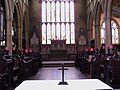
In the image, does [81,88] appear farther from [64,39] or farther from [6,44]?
[64,39]

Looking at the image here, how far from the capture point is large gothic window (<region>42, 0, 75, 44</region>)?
26172 millimetres

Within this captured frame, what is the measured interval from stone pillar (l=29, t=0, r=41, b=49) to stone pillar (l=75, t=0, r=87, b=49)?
4.63 metres

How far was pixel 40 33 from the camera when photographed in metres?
25.9

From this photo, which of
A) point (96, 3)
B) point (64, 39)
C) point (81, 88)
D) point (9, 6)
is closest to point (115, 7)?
point (96, 3)

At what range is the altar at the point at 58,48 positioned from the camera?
2372 centimetres

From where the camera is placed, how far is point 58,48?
23.9m

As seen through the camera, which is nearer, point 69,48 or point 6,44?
point 6,44

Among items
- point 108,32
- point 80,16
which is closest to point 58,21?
point 80,16

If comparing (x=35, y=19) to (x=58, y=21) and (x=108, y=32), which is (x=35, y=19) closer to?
(x=58, y=21)

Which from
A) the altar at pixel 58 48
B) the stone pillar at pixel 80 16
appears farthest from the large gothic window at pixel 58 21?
the altar at pixel 58 48

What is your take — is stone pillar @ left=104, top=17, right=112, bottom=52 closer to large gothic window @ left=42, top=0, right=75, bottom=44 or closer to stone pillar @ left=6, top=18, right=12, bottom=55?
stone pillar @ left=6, top=18, right=12, bottom=55

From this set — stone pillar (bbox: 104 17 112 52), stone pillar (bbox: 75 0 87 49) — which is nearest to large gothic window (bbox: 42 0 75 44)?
stone pillar (bbox: 75 0 87 49)

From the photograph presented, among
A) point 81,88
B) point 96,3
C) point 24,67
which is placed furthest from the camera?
point 96,3

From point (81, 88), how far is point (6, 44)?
15.4 metres
